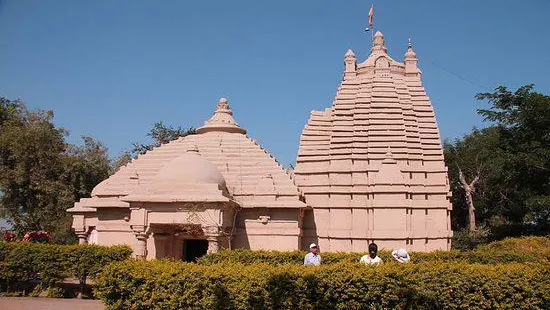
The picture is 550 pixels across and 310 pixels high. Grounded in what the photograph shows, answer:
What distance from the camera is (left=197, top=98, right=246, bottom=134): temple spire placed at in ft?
79.4

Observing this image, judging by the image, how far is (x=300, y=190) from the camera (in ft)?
72.3

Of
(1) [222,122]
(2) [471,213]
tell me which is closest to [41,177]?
(1) [222,122]

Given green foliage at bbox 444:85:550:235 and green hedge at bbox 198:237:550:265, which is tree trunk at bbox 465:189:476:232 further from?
green hedge at bbox 198:237:550:265

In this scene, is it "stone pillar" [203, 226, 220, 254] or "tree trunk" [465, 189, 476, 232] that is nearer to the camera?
"stone pillar" [203, 226, 220, 254]

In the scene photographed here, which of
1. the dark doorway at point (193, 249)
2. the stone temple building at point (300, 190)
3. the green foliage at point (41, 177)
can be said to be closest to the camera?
the stone temple building at point (300, 190)

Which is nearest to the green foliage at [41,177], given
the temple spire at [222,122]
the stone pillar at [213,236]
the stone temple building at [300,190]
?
the stone temple building at [300,190]

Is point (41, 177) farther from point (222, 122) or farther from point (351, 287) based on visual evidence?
point (351, 287)

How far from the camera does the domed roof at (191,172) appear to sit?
18531 millimetres

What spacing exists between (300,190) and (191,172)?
5.46 meters

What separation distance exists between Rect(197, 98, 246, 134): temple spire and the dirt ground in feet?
35.3

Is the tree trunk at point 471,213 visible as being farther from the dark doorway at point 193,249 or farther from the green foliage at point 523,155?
the dark doorway at point 193,249

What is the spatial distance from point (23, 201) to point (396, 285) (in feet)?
102

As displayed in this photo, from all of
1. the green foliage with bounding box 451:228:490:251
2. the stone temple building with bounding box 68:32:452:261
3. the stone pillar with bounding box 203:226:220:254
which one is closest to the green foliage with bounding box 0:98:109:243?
the stone temple building with bounding box 68:32:452:261

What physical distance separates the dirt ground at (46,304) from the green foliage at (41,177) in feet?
60.8
